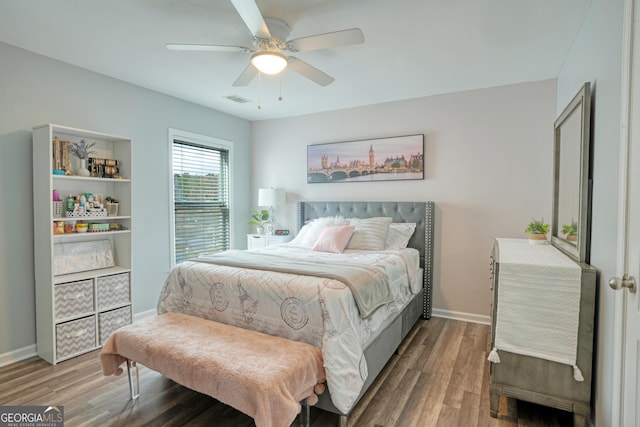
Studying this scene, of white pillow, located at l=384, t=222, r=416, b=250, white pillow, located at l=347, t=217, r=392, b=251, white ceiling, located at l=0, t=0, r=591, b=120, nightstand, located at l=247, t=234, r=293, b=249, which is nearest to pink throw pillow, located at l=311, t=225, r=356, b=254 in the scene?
white pillow, located at l=347, t=217, r=392, b=251

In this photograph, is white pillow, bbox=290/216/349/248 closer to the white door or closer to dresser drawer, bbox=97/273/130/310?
dresser drawer, bbox=97/273/130/310

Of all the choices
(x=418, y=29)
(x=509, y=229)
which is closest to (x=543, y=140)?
(x=509, y=229)

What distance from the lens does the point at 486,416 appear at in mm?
2039

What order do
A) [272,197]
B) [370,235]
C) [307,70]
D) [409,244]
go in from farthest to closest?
[272,197] < [409,244] < [370,235] < [307,70]

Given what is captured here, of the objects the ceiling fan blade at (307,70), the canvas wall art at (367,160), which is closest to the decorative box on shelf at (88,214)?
the ceiling fan blade at (307,70)

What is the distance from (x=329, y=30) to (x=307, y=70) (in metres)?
0.32

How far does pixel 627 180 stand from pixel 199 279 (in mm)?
2548

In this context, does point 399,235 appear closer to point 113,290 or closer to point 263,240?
point 263,240

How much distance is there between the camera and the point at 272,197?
461cm

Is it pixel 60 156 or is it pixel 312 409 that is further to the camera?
pixel 60 156

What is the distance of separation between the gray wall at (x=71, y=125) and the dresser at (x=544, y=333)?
348 centimetres

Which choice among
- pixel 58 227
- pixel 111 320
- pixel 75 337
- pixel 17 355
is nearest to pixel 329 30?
pixel 58 227

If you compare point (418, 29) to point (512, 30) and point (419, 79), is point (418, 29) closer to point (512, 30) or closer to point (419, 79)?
point (512, 30)

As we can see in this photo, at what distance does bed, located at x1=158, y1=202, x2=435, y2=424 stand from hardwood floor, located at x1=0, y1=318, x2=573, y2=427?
0.63 feet
